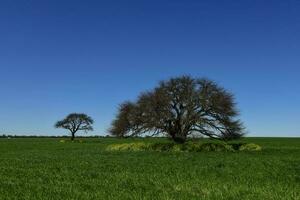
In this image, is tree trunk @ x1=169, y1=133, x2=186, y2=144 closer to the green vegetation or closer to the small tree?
the green vegetation

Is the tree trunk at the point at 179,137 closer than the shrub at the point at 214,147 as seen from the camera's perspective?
No

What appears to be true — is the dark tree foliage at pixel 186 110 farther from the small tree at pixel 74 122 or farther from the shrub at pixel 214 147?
the small tree at pixel 74 122

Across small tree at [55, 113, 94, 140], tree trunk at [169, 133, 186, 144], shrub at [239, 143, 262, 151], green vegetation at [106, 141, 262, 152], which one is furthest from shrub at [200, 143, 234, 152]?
small tree at [55, 113, 94, 140]

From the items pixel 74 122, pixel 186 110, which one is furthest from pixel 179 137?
pixel 74 122

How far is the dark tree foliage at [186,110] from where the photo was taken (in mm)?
63219

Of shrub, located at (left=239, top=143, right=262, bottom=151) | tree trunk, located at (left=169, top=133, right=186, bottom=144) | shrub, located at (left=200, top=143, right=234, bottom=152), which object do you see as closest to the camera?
shrub, located at (left=200, top=143, right=234, bottom=152)

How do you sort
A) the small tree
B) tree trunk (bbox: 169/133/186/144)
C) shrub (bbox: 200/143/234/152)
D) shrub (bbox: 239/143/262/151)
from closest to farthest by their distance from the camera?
shrub (bbox: 200/143/234/152) → shrub (bbox: 239/143/262/151) → tree trunk (bbox: 169/133/186/144) → the small tree

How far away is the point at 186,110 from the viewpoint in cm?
6359

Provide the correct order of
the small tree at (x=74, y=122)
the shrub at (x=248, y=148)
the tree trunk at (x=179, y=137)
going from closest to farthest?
the shrub at (x=248, y=148), the tree trunk at (x=179, y=137), the small tree at (x=74, y=122)

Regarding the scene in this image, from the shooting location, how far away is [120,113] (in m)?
72.8

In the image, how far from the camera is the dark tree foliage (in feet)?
207

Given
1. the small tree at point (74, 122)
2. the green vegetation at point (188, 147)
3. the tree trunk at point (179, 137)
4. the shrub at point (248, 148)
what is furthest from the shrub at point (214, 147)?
the small tree at point (74, 122)

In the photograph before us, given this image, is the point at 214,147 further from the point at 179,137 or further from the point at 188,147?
the point at 179,137

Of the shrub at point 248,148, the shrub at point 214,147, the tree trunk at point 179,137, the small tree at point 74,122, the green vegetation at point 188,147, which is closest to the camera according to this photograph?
the green vegetation at point 188,147
